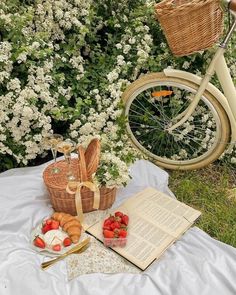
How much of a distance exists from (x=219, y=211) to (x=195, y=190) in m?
0.33

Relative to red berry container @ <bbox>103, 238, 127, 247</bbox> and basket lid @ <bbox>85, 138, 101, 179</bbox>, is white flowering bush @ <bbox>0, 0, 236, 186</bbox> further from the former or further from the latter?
red berry container @ <bbox>103, 238, 127, 247</bbox>

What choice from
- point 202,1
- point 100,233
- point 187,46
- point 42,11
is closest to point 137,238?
point 100,233

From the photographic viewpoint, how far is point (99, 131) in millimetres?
3383

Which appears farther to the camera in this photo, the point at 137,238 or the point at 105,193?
the point at 105,193

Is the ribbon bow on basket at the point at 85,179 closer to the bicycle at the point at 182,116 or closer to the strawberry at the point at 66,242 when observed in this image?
the strawberry at the point at 66,242

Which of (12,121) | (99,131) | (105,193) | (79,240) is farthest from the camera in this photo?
(99,131)

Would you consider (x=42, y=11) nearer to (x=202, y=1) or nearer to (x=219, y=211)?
(x=202, y=1)

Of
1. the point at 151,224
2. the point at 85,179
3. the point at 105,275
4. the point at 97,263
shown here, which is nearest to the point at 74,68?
the point at 85,179

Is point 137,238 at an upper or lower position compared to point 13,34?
lower

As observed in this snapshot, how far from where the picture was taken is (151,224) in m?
2.84

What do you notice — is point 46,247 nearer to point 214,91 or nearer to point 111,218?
point 111,218

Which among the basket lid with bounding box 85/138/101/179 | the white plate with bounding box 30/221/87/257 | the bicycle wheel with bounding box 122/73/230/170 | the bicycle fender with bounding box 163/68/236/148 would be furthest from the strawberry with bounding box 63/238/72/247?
the bicycle fender with bounding box 163/68/236/148

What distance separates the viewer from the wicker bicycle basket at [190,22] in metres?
2.81

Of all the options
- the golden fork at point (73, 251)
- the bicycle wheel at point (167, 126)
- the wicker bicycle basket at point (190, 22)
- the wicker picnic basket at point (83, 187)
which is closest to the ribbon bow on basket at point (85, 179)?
the wicker picnic basket at point (83, 187)
